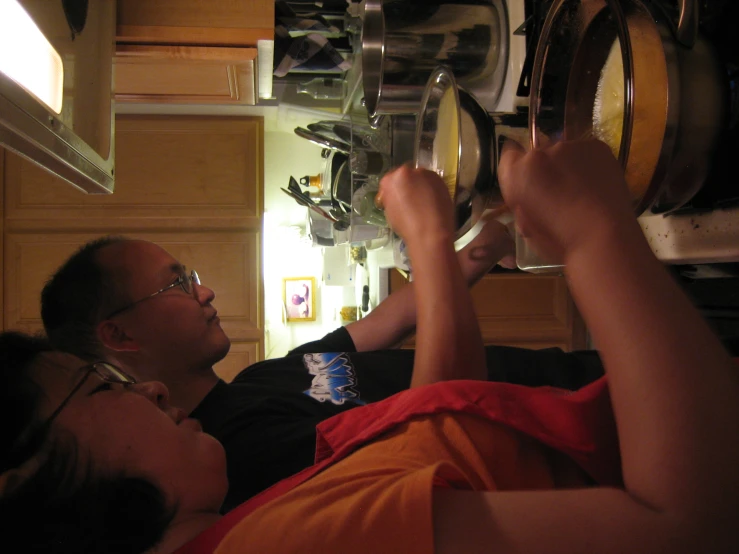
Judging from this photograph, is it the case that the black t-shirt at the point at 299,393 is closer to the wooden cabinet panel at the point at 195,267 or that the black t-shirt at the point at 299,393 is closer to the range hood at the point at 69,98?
the range hood at the point at 69,98

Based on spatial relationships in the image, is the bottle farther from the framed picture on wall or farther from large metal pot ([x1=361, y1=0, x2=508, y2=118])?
the framed picture on wall

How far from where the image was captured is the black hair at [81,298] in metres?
0.98

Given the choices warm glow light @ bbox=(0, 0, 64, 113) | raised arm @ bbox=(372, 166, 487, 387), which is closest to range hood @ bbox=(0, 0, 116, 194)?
warm glow light @ bbox=(0, 0, 64, 113)

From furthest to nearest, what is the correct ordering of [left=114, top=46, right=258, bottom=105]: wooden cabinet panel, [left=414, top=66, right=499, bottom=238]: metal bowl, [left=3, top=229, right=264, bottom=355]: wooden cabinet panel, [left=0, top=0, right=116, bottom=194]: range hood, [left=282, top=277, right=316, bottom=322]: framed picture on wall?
[left=282, top=277, right=316, bottom=322]: framed picture on wall → [left=3, top=229, right=264, bottom=355]: wooden cabinet panel → [left=114, top=46, right=258, bottom=105]: wooden cabinet panel → [left=414, top=66, right=499, bottom=238]: metal bowl → [left=0, top=0, right=116, bottom=194]: range hood

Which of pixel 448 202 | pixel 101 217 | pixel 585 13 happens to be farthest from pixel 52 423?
pixel 101 217

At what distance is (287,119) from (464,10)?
1.56 m

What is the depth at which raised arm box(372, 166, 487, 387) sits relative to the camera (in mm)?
608

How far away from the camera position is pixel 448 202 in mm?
625

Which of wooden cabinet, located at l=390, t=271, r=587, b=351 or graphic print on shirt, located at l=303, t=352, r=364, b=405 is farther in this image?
wooden cabinet, located at l=390, t=271, r=587, b=351

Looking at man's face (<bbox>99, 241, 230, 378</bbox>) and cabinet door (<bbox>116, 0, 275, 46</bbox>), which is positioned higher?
cabinet door (<bbox>116, 0, 275, 46</bbox>)

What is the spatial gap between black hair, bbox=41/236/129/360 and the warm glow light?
12.5 inches

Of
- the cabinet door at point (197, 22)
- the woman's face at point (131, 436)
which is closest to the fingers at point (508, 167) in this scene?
the woman's face at point (131, 436)

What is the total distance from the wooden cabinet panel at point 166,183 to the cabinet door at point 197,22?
87 cm

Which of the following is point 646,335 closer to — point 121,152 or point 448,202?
point 448,202
